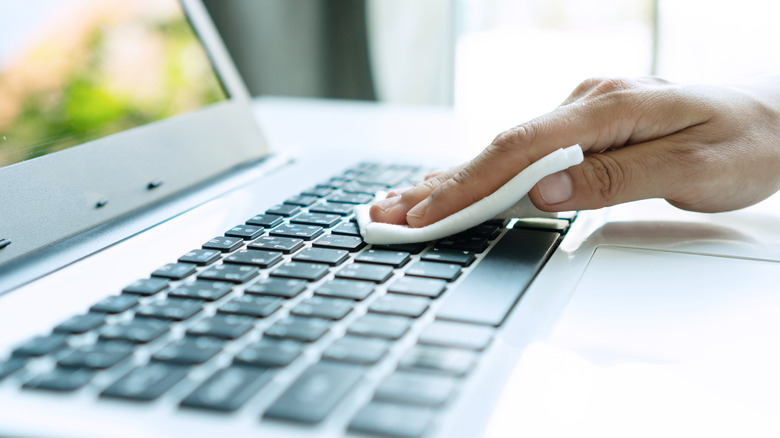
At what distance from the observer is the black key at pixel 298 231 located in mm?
552

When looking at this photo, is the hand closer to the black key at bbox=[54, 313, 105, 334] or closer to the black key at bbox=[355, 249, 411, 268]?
the black key at bbox=[355, 249, 411, 268]

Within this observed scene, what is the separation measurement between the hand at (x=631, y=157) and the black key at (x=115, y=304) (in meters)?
0.22

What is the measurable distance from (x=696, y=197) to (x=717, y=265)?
96mm

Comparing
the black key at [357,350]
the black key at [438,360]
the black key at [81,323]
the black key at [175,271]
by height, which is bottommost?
the black key at [438,360]

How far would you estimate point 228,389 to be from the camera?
0.31 m

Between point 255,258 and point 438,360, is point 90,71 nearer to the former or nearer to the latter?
point 255,258

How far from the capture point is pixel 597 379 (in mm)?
351

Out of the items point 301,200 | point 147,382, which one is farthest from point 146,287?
point 301,200

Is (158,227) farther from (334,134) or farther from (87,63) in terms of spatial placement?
(334,134)

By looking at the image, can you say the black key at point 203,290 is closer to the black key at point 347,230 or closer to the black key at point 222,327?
the black key at point 222,327

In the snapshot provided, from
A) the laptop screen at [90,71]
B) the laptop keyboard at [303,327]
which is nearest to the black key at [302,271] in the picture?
the laptop keyboard at [303,327]

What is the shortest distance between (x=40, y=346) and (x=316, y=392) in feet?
0.52

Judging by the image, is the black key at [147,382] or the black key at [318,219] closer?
the black key at [147,382]

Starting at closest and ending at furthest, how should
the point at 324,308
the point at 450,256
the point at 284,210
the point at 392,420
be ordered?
the point at 392,420
the point at 324,308
the point at 450,256
the point at 284,210
